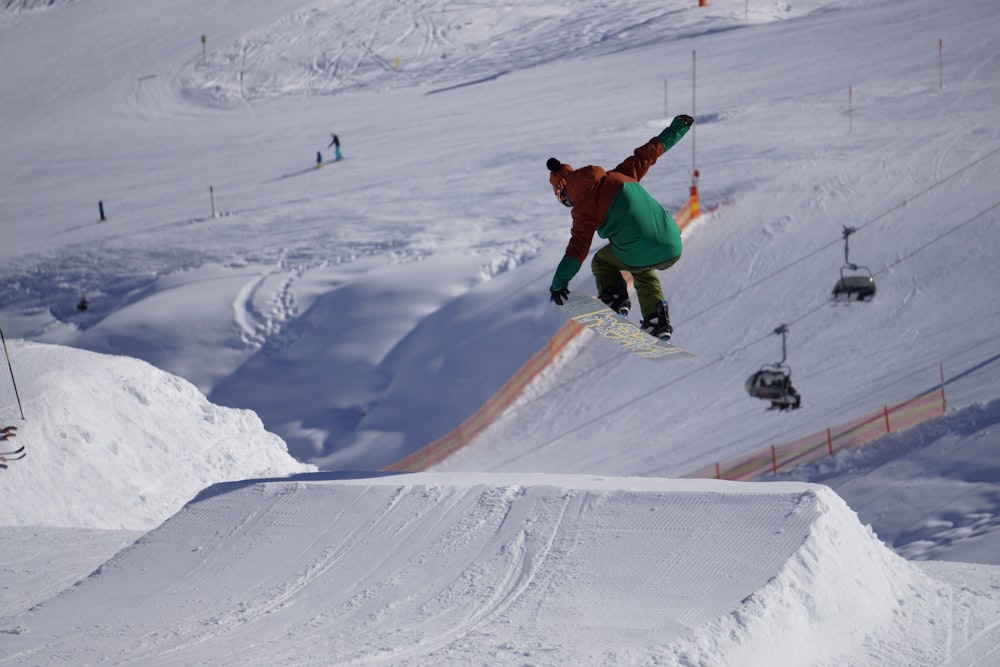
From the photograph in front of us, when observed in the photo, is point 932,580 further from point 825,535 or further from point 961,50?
point 961,50

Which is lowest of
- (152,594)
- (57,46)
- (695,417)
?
(695,417)

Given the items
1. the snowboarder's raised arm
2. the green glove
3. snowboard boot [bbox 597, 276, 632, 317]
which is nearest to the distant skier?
snowboard boot [bbox 597, 276, 632, 317]

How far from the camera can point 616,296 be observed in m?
8.10

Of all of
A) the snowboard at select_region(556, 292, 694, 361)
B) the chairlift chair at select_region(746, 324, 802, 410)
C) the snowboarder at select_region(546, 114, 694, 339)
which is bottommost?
the chairlift chair at select_region(746, 324, 802, 410)

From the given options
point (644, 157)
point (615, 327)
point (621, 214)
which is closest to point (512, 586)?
point (615, 327)

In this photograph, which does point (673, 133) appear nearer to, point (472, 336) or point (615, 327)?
point (615, 327)

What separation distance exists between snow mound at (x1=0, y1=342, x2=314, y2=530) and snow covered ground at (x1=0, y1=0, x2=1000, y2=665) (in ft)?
0.16

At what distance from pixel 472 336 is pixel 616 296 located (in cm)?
1395

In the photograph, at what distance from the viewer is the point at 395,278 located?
24.3 metres

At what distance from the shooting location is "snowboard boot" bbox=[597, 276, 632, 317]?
8.08 m

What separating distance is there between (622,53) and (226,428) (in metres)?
26.1

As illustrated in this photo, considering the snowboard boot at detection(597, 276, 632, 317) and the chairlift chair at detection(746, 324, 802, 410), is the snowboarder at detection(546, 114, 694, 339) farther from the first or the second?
the chairlift chair at detection(746, 324, 802, 410)

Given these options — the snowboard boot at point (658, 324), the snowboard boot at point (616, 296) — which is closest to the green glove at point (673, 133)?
the snowboard boot at point (616, 296)

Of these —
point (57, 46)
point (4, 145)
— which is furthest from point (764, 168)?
point (57, 46)
